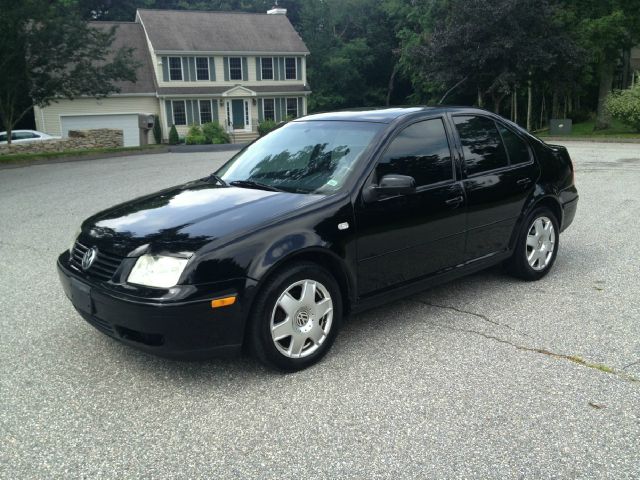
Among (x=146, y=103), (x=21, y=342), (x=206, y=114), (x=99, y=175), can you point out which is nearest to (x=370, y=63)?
(x=206, y=114)

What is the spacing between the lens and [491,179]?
5137 millimetres

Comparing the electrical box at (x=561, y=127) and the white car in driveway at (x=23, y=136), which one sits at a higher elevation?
the white car in driveway at (x=23, y=136)

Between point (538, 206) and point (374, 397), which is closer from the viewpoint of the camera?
point (374, 397)

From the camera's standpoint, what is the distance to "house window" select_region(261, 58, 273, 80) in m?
42.8

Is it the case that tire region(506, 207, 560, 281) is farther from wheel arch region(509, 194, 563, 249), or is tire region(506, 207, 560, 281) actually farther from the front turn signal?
the front turn signal

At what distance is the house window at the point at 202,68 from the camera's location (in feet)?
133

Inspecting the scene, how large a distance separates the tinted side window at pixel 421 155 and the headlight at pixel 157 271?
64.6 inches

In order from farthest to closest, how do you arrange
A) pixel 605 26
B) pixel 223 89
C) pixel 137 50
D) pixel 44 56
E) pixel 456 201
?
1. pixel 223 89
2. pixel 137 50
3. pixel 605 26
4. pixel 44 56
5. pixel 456 201

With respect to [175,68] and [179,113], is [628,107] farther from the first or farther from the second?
[175,68]

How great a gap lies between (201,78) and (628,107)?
1043 inches

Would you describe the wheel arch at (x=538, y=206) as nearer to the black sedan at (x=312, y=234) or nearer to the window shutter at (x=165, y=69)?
the black sedan at (x=312, y=234)

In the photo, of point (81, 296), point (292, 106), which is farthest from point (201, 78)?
point (81, 296)

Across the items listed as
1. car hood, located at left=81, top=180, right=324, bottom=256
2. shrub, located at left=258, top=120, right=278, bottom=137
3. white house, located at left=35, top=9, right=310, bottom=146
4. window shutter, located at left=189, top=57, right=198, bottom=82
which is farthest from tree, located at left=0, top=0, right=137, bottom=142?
car hood, located at left=81, top=180, right=324, bottom=256

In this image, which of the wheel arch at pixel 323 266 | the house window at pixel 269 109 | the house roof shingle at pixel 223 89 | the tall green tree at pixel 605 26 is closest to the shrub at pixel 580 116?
→ the tall green tree at pixel 605 26
